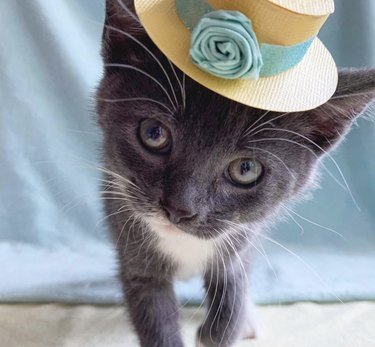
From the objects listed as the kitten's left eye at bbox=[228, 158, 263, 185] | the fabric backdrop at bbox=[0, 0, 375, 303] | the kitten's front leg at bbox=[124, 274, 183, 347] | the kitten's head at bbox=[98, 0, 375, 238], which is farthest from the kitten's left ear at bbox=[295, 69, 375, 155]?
the fabric backdrop at bbox=[0, 0, 375, 303]

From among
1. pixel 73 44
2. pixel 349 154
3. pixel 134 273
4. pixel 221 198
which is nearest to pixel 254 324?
pixel 134 273

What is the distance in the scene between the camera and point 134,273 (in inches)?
46.0

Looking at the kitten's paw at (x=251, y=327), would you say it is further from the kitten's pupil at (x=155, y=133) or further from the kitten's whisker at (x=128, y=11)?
the kitten's whisker at (x=128, y=11)

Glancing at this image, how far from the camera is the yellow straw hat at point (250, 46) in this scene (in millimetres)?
783

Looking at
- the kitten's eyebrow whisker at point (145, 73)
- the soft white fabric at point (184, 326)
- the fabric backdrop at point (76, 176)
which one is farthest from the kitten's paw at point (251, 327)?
the kitten's eyebrow whisker at point (145, 73)

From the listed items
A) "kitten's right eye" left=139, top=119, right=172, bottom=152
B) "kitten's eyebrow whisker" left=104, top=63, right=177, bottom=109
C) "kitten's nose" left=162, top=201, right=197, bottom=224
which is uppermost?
"kitten's eyebrow whisker" left=104, top=63, right=177, bottom=109

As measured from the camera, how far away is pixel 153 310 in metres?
1.16

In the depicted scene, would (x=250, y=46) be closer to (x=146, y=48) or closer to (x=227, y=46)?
(x=227, y=46)

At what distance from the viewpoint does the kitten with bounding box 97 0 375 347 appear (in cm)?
92

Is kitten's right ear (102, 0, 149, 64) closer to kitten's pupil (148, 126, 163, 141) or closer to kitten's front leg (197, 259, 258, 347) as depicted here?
kitten's pupil (148, 126, 163, 141)

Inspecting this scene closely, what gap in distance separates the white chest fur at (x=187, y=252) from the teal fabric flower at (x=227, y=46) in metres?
0.35

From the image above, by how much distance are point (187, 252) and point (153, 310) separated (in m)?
0.13

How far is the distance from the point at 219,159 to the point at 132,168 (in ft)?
0.49

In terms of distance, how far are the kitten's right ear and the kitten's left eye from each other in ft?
0.77
